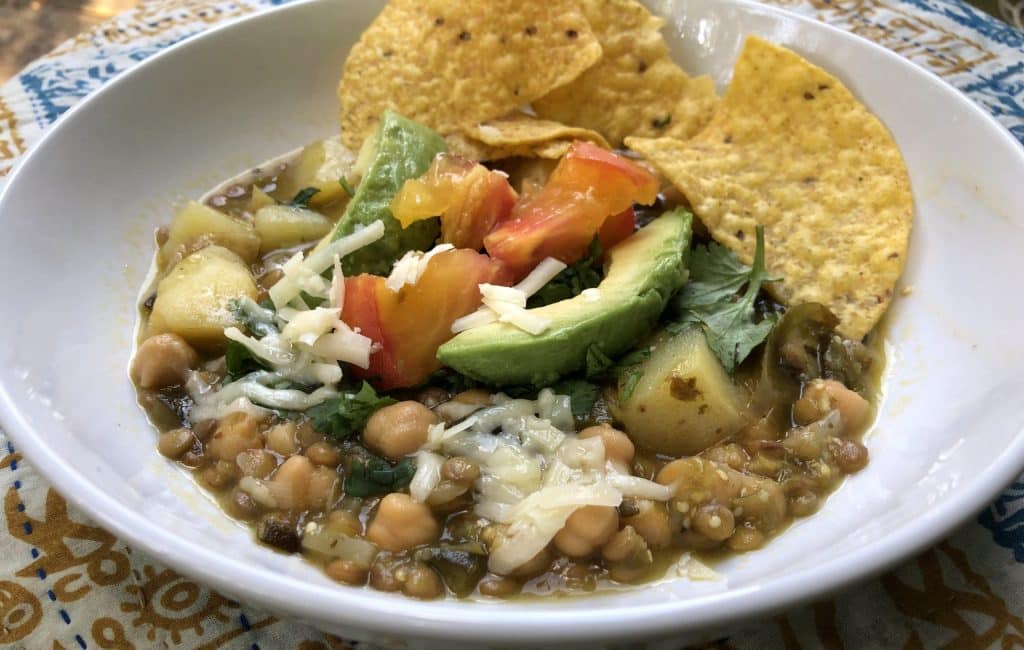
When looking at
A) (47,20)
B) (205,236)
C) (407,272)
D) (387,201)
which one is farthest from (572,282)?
(47,20)

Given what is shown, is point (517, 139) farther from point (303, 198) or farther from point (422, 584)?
→ point (422, 584)

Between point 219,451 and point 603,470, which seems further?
point 219,451

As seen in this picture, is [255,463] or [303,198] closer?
[255,463]

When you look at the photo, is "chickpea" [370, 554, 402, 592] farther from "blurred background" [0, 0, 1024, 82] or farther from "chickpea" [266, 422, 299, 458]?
"blurred background" [0, 0, 1024, 82]

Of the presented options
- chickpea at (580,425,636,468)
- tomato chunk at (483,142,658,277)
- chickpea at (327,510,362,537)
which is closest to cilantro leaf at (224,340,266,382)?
chickpea at (327,510,362,537)

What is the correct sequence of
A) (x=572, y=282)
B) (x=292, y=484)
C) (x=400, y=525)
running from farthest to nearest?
(x=572, y=282)
(x=292, y=484)
(x=400, y=525)

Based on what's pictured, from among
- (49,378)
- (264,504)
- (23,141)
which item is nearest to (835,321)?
(264,504)

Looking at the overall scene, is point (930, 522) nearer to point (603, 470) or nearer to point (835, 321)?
point (603, 470)
